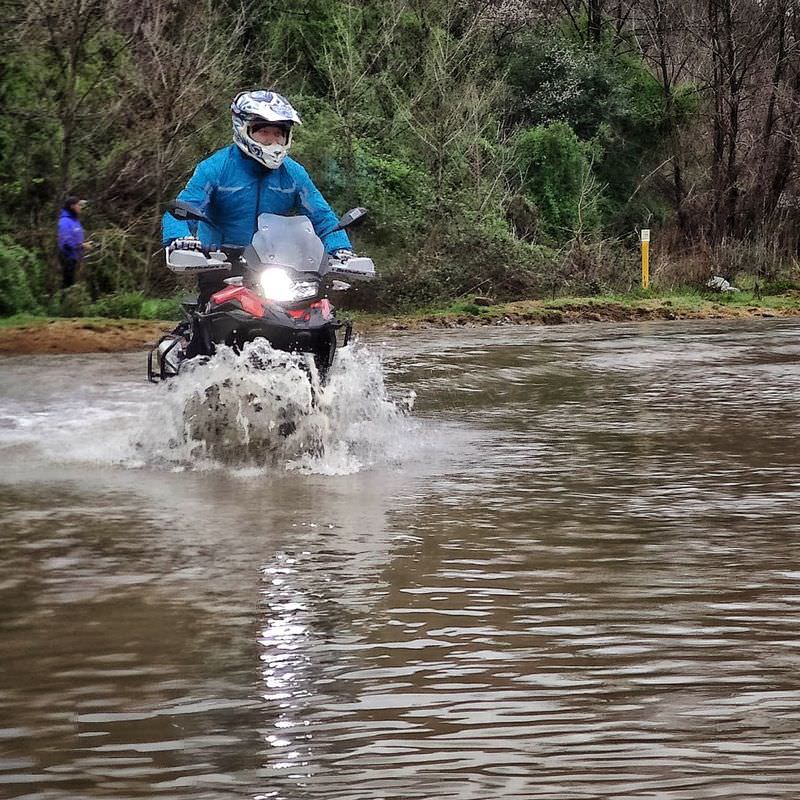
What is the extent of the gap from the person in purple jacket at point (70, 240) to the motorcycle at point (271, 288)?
13.4 meters

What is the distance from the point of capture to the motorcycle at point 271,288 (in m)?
10.0

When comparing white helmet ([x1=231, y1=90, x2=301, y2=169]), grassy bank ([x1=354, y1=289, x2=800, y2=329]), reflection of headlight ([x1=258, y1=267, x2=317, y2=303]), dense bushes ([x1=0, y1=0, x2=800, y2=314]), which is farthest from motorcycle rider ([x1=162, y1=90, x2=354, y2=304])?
grassy bank ([x1=354, y1=289, x2=800, y2=329])

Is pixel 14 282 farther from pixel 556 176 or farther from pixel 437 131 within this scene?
pixel 556 176

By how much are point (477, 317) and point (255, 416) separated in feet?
50.8

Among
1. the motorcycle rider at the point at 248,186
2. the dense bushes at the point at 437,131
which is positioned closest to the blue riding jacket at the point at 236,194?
the motorcycle rider at the point at 248,186

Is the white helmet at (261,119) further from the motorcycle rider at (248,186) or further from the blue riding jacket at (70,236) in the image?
the blue riding jacket at (70,236)

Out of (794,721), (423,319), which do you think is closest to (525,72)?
(423,319)

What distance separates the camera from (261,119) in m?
10.2

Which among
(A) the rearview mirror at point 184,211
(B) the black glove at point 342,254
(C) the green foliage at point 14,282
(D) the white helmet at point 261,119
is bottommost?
(C) the green foliage at point 14,282

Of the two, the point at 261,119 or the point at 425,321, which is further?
the point at 425,321

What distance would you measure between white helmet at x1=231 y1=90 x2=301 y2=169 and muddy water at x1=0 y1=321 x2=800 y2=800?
150 cm

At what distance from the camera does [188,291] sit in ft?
82.2

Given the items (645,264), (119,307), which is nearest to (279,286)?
(119,307)

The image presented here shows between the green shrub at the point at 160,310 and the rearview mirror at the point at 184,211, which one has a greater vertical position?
the rearview mirror at the point at 184,211
